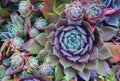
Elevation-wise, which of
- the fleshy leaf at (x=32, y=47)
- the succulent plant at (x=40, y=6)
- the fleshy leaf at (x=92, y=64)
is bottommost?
the fleshy leaf at (x=92, y=64)

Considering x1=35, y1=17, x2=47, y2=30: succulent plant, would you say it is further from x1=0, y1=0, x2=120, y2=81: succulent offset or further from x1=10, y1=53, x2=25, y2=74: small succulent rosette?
x1=10, y1=53, x2=25, y2=74: small succulent rosette

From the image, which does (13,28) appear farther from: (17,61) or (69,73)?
(69,73)

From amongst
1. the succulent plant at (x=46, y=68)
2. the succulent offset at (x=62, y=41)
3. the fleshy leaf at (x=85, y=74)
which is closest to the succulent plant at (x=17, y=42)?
the succulent offset at (x=62, y=41)

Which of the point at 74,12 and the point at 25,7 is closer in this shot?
the point at 74,12

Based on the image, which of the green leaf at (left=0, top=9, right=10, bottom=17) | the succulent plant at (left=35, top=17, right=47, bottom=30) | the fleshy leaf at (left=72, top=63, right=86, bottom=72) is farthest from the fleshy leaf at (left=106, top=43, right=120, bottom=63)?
the green leaf at (left=0, top=9, right=10, bottom=17)

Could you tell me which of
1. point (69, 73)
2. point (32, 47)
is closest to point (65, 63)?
point (69, 73)

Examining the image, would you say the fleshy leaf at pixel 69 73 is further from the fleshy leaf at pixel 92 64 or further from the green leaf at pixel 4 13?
the green leaf at pixel 4 13
